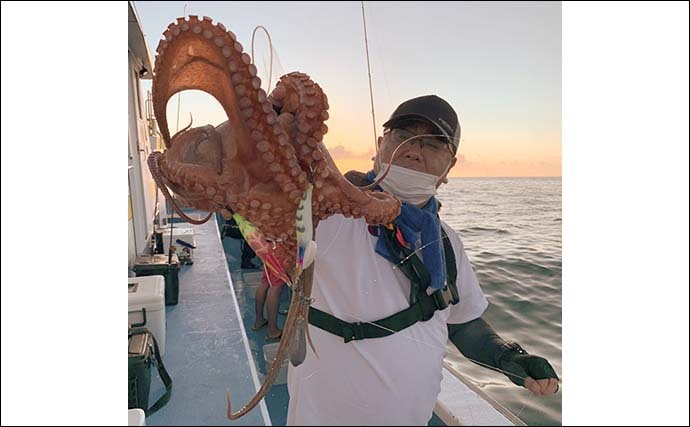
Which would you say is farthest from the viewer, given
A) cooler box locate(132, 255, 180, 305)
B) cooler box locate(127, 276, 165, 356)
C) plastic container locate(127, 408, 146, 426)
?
cooler box locate(132, 255, 180, 305)

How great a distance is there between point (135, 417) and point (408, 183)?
494 millimetres

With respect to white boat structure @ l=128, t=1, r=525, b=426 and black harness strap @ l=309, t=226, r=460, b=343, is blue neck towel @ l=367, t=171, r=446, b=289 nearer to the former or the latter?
black harness strap @ l=309, t=226, r=460, b=343

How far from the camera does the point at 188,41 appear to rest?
0.33m

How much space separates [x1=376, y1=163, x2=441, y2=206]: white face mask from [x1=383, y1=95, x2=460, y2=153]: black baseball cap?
0.21 feet

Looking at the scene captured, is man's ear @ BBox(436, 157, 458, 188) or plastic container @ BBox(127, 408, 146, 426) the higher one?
man's ear @ BBox(436, 157, 458, 188)

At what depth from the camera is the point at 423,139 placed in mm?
548

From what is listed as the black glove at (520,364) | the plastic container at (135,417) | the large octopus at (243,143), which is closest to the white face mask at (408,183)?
the large octopus at (243,143)

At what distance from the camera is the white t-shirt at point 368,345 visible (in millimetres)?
531

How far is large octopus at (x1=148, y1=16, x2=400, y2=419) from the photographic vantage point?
0.33 m

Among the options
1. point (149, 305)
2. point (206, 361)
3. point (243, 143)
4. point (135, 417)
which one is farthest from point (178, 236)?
point (243, 143)

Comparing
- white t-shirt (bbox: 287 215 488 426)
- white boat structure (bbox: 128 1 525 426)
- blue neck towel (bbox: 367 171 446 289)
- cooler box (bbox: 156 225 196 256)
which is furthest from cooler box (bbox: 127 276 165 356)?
blue neck towel (bbox: 367 171 446 289)

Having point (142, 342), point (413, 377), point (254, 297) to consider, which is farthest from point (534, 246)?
→ point (142, 342)

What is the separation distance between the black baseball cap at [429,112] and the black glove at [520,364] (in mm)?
348

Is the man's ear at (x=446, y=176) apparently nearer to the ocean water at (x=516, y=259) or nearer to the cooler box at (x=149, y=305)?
the ocean water at (x=516, y=259)
